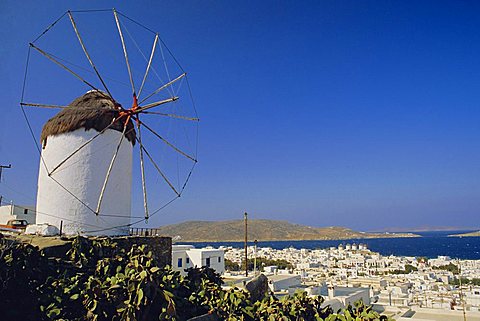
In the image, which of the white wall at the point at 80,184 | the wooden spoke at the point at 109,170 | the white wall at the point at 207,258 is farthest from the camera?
the white wall at the point at 207,258

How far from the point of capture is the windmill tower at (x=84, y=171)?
44.4 feet

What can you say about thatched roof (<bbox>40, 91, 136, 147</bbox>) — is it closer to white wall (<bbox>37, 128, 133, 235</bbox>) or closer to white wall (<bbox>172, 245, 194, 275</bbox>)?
white wall (<bbox>37, 128, 133, 235</bbox>)

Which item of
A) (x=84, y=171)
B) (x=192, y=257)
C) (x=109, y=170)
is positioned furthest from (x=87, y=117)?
(x=192, y=257)

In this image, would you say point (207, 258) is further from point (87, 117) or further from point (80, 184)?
point (87, 117)

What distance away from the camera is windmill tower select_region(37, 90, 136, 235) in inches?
533

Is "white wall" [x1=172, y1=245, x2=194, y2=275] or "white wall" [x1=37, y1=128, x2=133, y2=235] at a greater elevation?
"white wall" [x1=37, y1=128, x2=133, y2=235]

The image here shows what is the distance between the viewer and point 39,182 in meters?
14.4

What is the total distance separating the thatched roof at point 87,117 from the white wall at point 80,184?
23 cm

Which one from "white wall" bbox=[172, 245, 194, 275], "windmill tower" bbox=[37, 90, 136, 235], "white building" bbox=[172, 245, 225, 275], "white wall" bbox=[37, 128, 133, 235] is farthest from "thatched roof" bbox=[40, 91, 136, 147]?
"white building" bbox=[172, 245, 225, 275]

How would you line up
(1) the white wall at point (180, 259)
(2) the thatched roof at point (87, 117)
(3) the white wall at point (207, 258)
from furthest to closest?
(3) the white wall at point (207, 258) < (1) the white wall at point (180, 259) < (2) the thatched roof at point (87, 117)

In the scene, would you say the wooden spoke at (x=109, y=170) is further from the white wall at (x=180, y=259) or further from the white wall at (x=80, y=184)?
the white wall at (x=180, y=259)

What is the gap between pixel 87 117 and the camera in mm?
13875

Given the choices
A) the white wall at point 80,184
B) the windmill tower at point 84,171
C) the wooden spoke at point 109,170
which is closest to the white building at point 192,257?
the windmill tower at point 84,171

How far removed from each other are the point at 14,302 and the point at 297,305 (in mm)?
7186
